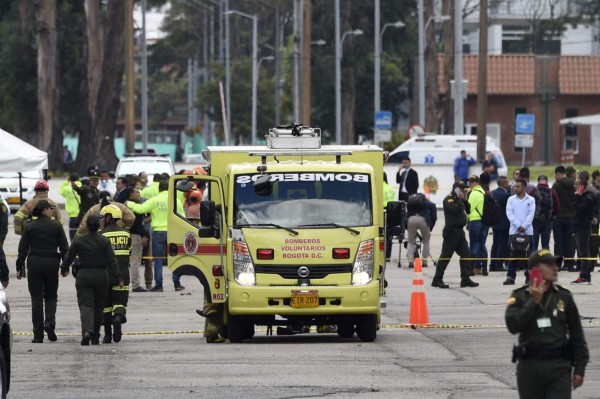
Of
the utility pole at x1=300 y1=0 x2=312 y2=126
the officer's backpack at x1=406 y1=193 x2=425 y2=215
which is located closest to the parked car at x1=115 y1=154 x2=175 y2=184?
the utility pole at x1=300 y1=0 x2=312 y2=126

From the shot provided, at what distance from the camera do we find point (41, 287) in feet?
62.4

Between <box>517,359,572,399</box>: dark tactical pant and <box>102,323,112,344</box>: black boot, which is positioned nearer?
<box>517,359,572,399</box>: dark tactical pant

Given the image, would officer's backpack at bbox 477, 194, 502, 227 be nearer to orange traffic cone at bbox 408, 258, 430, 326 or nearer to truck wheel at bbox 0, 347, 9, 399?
orange traffic cone at bbox 408, 258, 430, 326

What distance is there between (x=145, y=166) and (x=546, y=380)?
3460 cm

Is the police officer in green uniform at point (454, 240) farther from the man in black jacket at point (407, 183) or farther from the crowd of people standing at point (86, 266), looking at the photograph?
the man in black jacket at point (407, 183)

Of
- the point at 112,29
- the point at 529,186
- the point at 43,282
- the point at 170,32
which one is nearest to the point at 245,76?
the point at 170,32

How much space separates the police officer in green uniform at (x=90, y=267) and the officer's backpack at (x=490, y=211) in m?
10.4

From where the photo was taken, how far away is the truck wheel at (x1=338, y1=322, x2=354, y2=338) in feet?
62.5

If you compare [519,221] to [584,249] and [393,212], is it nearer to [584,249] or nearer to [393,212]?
[584,249]

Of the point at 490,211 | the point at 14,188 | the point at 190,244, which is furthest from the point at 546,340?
the point at 14,188

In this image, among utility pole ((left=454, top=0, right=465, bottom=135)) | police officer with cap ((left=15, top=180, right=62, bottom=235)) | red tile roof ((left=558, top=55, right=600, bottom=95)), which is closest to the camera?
police officer with cap ((left=15, top=180, right=62, bottom=235))

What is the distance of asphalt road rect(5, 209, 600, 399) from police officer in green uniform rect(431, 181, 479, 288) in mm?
2416

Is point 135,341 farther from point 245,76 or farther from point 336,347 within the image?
point 245,76

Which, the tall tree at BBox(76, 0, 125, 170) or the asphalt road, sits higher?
the tall tree at BBox(76, 0, 125, 170)
